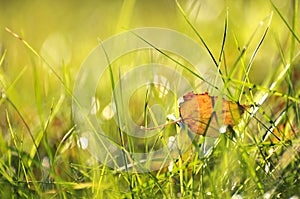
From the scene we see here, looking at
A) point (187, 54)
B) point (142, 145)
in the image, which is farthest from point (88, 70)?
point (142, 145)

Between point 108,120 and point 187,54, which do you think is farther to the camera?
point 187,54

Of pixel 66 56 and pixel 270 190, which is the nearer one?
pixel 270 190

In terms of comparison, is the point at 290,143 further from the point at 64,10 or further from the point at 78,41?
the point at 64,10

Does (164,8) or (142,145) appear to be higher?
(164,8)

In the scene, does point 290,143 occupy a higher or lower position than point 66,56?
lower

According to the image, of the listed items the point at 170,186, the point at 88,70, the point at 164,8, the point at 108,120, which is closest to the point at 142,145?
the point at 108,120

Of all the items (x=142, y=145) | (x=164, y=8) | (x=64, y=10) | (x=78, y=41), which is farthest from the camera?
(x=64, y=10)

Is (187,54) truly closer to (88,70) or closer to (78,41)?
(88,70)

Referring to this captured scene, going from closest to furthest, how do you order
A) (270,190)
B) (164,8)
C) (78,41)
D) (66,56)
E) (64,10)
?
1. (270,190)
2. (66,56)
3. (78,41)
4. (164,8)
5. (64,10)

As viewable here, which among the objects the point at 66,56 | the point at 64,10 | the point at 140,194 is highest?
the point at 64,10
